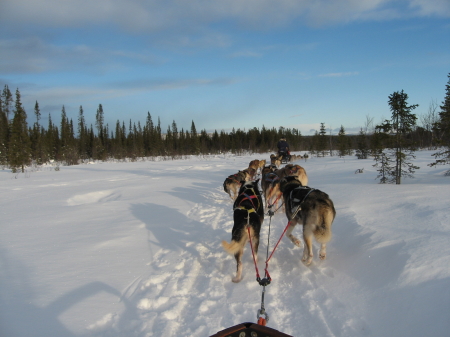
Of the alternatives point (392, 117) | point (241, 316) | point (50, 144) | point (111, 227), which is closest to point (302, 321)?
point (241, 316)

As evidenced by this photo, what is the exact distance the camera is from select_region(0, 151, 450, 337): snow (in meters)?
2.25

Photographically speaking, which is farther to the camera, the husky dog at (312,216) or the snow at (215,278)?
the husky dog at (312,216)

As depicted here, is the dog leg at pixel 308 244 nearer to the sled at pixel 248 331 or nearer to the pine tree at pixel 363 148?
the sled at pixel 248 331

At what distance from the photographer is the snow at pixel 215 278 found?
225 cm

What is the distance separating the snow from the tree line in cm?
310

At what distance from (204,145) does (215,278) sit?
46776 millimetres

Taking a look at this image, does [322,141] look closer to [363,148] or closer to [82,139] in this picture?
[363,148]

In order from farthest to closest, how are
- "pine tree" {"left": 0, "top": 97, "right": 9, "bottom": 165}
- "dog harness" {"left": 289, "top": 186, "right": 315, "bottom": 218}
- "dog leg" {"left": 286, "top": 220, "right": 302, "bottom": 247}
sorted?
"pine tree" {"left": 0, "top": 97, "right": 9, "bottom": 165}
"dog leg" {"left": 286, "top": 220, "right": 302, "bottom": 247}
"dog harness" {"left": 289, "top": 186, "right": 315, "bottom": 218}

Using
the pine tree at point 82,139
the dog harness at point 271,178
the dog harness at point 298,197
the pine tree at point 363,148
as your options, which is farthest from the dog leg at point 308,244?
the pine tree at point 82,139

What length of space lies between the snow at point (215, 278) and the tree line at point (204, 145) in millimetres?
3102

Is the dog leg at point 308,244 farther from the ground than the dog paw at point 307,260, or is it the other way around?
the dog leg at point 308,244

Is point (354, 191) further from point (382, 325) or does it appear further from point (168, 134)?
point (168, 134)

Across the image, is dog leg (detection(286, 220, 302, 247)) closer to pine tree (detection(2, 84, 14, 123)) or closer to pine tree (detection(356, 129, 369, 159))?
pine tree (detection(356, 129, 369, 159))

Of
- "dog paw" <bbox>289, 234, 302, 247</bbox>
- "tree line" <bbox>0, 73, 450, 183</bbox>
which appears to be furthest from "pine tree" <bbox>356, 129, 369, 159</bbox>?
"dog paw" <bbox>289, 234, 302, 247</bbox>
